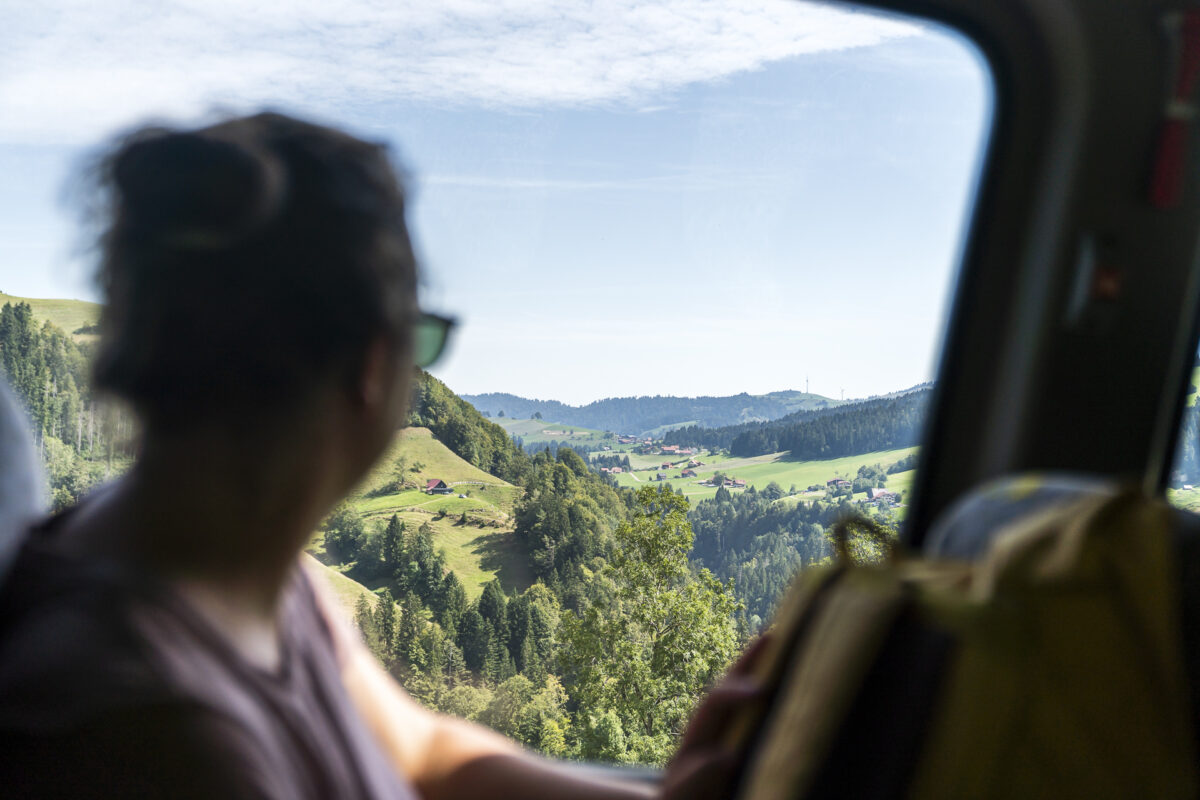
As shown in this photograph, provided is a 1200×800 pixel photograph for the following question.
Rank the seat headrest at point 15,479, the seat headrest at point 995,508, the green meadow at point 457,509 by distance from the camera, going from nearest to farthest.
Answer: the seat headrest at point 15,479
the seat headrest at point 995,508
the green meadow at point 457,509

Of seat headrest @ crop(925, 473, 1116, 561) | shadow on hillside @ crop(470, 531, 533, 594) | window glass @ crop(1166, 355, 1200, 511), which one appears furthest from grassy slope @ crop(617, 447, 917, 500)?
seat headrest @ crop(925, 473, 1116, 561)

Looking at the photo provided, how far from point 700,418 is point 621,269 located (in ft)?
1.62

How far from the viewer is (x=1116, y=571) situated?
36.0 inches

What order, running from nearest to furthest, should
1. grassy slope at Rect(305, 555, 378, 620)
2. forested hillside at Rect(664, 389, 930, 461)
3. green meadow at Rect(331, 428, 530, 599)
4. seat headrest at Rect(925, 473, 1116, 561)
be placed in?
1. seat headrest at Rect(925, 473, 1116, 561)
2. grassy slope at Rect(305, 555, 378, 620)
3. green meadow at Rect(331, 428, 530, 599)
4. forested hillside at Rect(664, 389, 930, 461)

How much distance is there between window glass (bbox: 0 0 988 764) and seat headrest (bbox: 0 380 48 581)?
Answer: 75 cm

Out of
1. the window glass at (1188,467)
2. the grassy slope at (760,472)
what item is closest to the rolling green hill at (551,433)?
the grassy slope at (760,472)

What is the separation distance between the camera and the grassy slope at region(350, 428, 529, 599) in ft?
6.96

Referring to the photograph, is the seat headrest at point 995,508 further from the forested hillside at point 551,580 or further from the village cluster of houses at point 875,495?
the forested hillside at point 551,580

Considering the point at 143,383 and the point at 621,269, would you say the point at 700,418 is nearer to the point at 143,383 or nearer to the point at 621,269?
the point at 621,269

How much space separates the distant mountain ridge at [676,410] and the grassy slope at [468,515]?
0.89ft

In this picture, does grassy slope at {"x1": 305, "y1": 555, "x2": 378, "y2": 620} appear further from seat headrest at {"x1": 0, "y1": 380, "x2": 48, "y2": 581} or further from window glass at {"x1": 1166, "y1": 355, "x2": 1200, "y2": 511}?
window glass at {"x1": 1166, "y1": 355, "x2": 1200, "y2": 511}

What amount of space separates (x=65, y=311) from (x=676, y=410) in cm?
158

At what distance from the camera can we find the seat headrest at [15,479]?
32.0 inches

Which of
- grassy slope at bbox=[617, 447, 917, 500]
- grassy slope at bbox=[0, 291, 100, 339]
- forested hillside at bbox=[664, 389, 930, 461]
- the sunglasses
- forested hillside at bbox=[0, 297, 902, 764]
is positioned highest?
the sunglasses
